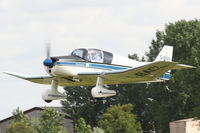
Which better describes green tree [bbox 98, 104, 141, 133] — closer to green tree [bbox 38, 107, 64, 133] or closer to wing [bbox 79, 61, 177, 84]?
green tree [bbox 38, 107, 64, 133]

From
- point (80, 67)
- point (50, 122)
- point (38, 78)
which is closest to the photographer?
point (80, 67)

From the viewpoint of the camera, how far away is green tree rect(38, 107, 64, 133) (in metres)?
65.9

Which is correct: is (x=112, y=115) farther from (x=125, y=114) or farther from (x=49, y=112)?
(x=49, y=112)

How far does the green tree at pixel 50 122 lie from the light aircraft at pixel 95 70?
40.7 meters

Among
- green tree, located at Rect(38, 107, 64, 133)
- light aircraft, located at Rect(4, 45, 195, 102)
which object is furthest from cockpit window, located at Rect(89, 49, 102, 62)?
green tree, located at Rect(38, 107, 64, 133)

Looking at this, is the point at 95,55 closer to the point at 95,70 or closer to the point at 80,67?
the point at 95,70

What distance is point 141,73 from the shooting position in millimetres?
23828

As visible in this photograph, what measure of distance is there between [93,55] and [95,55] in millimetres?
109

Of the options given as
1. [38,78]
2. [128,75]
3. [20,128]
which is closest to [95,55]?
[128,75]

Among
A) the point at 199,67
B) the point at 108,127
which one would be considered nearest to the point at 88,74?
the point at 199,67

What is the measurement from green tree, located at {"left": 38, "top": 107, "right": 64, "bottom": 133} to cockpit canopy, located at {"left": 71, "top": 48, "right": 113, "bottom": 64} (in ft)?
136

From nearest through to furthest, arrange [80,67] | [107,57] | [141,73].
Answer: [141,73], [80,67], [107,57]

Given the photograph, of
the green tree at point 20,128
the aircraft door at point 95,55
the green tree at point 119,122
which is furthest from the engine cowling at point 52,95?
the green tree at point 20,128

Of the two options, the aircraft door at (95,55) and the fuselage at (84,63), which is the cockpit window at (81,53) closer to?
the fuselage at (84,63)
